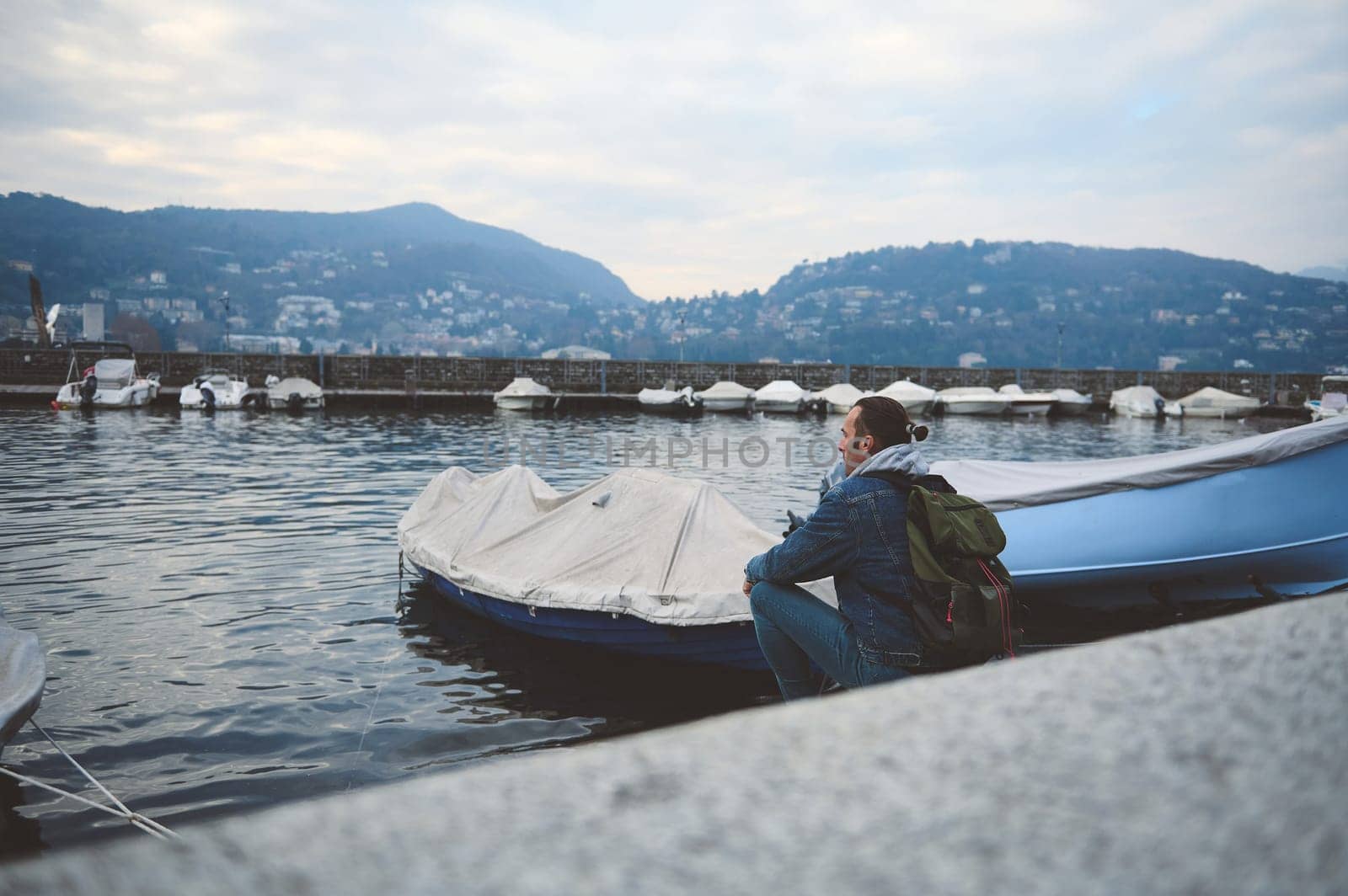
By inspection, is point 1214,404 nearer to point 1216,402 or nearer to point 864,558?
point 1216,402

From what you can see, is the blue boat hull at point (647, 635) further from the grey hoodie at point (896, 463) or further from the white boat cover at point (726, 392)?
the white boat cover at point (726, 392)

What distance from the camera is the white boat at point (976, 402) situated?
157 ft

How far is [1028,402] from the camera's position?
1906 inches

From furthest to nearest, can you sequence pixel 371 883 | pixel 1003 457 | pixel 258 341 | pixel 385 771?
pixel 258 341, pixel 1003 457, pixel 385 771, pixel 371 883

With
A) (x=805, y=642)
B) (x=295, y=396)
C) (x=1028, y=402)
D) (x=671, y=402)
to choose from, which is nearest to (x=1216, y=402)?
(x=1028, y=402)

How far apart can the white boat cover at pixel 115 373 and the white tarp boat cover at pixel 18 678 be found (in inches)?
1558

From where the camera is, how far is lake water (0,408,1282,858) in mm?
5754

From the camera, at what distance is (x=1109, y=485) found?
8.80 m

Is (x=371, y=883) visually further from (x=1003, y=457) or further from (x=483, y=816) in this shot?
(x=1003, y=457)

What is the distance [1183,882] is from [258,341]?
167547mm

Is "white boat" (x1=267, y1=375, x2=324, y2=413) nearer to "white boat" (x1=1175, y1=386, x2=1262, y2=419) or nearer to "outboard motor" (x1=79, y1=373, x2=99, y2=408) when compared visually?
"outboard motor" (x1=79, y1=373, x2=99, y2=408)

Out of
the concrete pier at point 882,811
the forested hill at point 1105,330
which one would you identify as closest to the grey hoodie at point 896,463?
the concrete pier at point 882,811

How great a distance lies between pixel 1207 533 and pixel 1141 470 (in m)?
0.81

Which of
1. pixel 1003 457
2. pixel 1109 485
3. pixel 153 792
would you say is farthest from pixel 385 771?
pixel 1003 457
